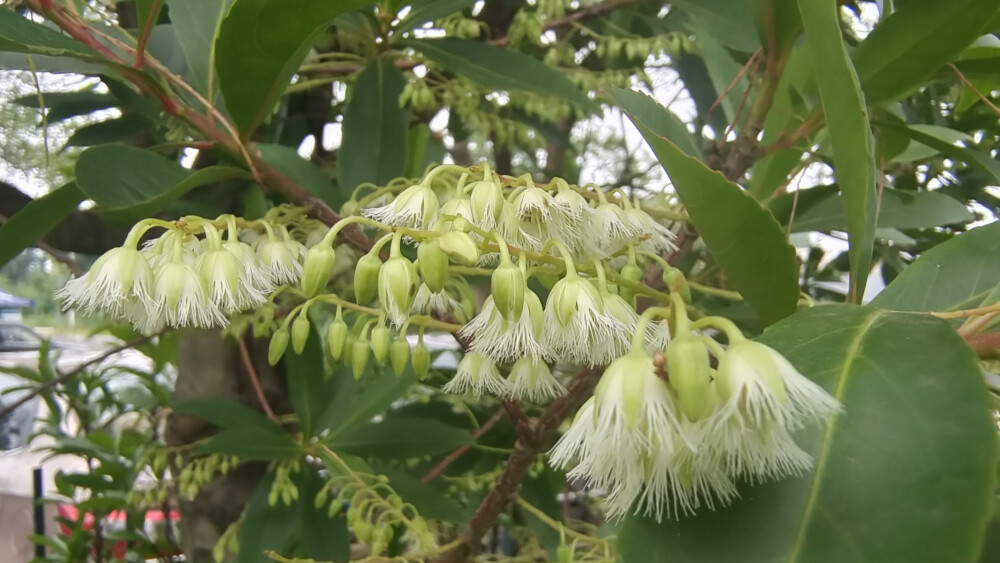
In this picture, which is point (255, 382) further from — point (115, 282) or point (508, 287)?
point (508, 287)

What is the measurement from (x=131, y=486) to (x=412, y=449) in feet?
2.43

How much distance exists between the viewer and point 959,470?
0.78 feet

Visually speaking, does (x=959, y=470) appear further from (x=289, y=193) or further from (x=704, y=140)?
(x=704, y=140)

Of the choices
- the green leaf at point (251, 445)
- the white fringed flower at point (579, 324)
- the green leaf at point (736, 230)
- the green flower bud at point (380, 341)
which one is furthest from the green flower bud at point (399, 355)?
the green leaf at point (251, 445)

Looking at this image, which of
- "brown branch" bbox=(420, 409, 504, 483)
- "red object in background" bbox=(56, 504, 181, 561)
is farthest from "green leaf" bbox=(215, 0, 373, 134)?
"red object in background" bbox=(56, 504, 181, 561)

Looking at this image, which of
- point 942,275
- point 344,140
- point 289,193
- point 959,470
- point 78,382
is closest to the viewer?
point 959,470

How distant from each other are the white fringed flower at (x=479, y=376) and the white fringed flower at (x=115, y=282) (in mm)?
224

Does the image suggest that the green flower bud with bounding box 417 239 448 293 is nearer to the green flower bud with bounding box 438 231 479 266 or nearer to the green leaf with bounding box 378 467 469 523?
the green flower bud with bounding box 438 231 479 266

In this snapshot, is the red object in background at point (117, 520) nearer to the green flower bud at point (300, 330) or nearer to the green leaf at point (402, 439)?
the green leaf at point (402, 439)

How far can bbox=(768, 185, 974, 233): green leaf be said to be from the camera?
2.48 ft

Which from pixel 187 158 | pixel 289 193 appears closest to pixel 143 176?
pixel 289 193

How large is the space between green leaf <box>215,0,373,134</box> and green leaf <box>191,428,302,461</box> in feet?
1.30

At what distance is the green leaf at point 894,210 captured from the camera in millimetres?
757

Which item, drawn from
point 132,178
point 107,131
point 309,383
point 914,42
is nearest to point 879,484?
point 914,42
